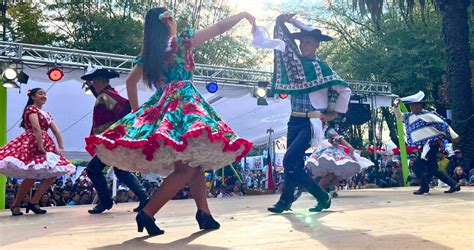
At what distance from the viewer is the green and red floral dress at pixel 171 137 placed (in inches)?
113

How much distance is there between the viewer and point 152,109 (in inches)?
122

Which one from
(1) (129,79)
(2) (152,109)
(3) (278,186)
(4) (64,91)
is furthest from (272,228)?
(3) (278,186)

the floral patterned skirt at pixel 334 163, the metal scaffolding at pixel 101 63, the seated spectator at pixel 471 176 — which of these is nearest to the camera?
the floral patterned skirt at pixel 334 163

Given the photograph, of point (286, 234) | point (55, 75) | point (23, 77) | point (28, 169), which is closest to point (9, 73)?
point (23, 77)

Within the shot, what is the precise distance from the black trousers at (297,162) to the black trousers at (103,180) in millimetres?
1694

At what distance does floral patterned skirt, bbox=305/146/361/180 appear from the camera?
A: 761cm

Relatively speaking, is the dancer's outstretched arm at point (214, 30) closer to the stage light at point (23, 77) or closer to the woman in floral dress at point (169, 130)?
the woman in floral dress at point (169, 130)

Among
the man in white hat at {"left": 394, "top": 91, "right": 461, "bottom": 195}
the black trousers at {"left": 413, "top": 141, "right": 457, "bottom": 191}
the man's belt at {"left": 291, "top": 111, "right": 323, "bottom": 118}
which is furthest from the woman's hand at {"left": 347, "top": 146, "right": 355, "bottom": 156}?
the man's belt at {"left": 291, "top": 111, "right": 323, "bottom": 118}

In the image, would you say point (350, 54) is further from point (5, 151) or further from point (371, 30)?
point (5, 151)

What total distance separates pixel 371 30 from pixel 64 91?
14.9m

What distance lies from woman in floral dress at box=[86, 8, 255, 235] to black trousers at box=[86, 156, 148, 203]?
226 cm

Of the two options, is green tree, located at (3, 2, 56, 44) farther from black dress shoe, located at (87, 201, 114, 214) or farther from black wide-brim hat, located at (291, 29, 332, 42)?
black wide-brim hat, located at (291, 29, 332, 42)

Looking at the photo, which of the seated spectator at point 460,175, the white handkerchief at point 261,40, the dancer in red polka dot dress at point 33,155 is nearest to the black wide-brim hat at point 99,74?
the dancer in red polka dot dress at point 33,155

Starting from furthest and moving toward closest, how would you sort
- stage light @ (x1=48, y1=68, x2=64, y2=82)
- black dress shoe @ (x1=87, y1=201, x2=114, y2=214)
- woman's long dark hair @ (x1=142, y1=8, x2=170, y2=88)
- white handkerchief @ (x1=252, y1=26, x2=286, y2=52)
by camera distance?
stage light @ (x1=48, y1=68, x2=64, y2=82) → black dress shoe @ (x1=87, y1=201, x2=114, y2=214) → white handkerchief @ (x1=252, y1=26, x2=286, y2=52) → woman's long dark hair @ (x1=142, y1=8, x2=170, y2=88)
